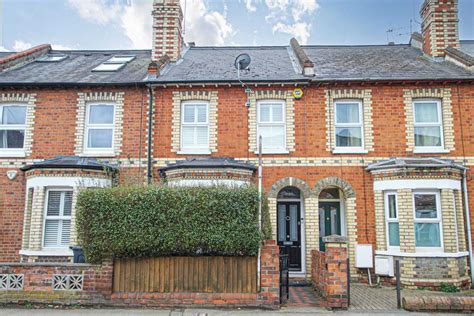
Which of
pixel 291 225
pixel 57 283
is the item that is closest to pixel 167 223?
pixel 57 283

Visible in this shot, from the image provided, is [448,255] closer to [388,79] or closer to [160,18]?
[388,79]

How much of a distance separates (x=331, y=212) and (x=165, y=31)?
377 inches

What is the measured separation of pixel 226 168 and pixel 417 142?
6.40m

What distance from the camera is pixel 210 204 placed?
8031mm

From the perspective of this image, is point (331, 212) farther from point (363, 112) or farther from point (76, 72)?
point (76, 72)

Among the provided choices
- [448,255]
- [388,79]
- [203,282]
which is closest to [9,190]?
[203,282]

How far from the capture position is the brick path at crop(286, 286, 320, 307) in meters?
8.66

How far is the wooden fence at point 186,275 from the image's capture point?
8.08 metres

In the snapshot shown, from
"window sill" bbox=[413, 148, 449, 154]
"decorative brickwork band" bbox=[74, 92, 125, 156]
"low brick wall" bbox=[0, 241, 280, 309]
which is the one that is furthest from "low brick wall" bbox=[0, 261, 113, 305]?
"window sill" bbox=[413, 148, 449, 154]

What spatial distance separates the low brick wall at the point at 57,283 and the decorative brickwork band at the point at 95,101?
530cm

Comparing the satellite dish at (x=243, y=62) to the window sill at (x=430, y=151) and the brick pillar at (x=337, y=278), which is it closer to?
the window sill at (x=430, y=151)

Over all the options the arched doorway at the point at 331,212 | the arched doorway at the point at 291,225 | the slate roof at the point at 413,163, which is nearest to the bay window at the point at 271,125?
the arched doorway at the point at 291,225

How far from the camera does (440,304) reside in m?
7.97

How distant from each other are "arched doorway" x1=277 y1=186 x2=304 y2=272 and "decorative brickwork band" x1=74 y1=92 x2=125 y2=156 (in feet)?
19.0
